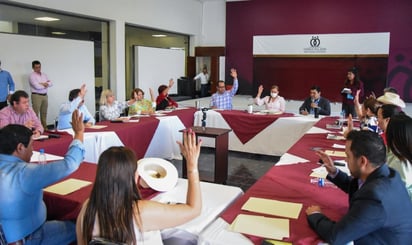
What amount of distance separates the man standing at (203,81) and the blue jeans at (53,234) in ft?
29.3

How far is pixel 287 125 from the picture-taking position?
5516 millimetres

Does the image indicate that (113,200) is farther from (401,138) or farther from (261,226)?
(401,138)

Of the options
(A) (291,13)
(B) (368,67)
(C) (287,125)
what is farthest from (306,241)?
(A) (291,13)

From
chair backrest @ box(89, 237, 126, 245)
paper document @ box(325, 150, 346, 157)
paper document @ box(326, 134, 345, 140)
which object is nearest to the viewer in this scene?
chair backrest @ box(89, 237, 126, 245)

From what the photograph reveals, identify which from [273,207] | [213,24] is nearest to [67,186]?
[273,207]

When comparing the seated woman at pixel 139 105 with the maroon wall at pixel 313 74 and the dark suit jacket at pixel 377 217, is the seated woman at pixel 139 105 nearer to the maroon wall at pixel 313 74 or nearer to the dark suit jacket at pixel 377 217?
the dark suit jacket at pixel 377 217

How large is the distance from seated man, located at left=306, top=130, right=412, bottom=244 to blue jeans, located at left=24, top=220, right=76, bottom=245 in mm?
1217

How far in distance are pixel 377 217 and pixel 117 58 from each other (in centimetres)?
726

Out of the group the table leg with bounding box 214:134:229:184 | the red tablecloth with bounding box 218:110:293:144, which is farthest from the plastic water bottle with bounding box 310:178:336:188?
the red tablecloth with bounding box 218:110:293:144

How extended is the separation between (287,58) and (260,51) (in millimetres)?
780

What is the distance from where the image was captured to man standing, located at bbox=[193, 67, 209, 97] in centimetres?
1077

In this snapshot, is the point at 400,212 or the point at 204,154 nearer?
the point at 400,212

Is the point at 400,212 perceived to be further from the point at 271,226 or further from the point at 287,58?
the point at 287,58

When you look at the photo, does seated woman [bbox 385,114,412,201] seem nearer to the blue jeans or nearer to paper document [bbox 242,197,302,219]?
paper document [bbox 242,197,302,219]
